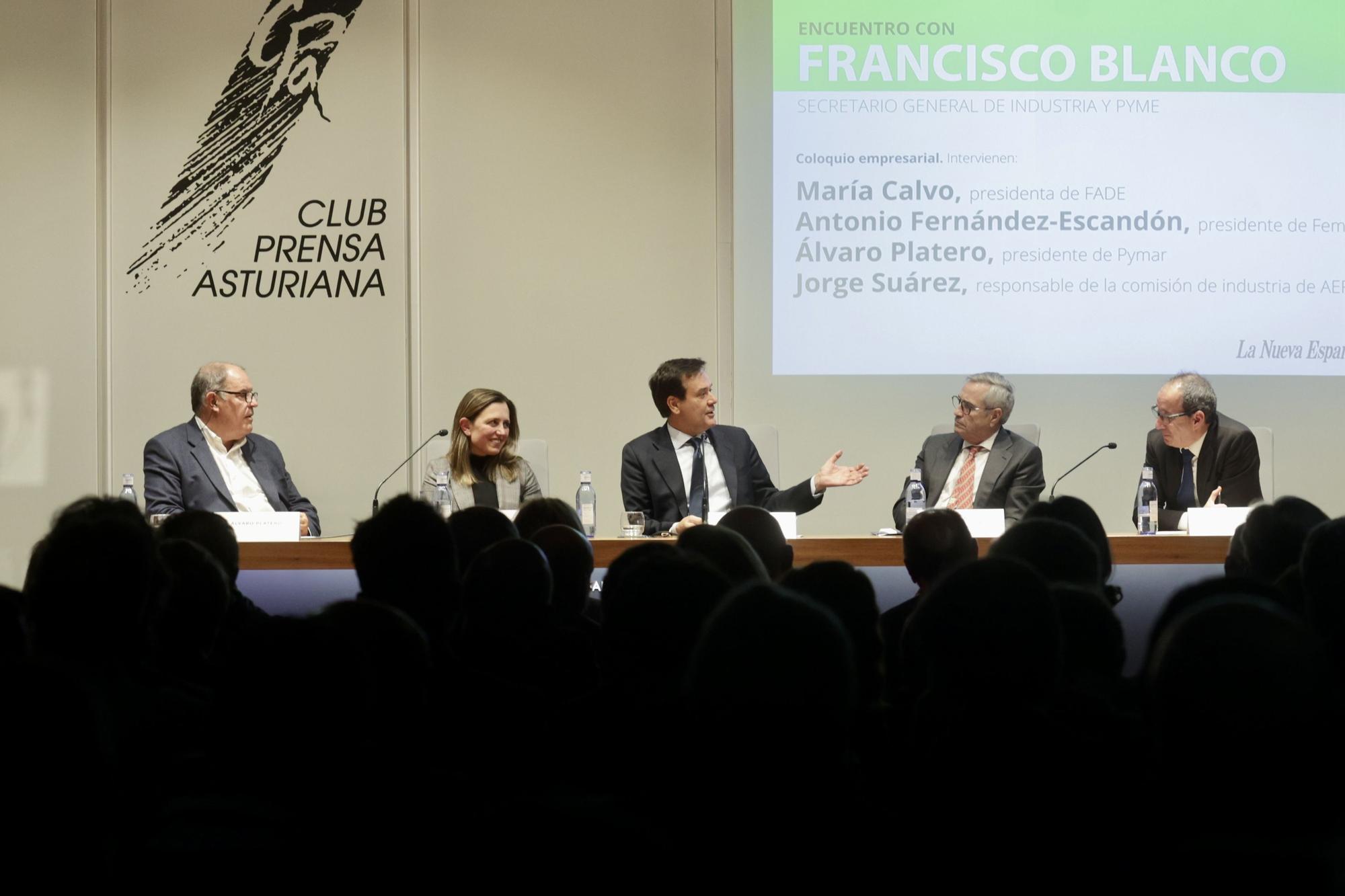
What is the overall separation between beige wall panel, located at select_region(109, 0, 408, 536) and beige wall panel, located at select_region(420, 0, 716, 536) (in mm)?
220

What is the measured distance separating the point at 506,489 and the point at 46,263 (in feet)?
10.8

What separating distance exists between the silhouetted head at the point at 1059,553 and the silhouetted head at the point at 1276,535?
410mm

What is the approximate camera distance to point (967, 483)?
543 centimetres

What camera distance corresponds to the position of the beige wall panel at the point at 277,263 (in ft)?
22.1

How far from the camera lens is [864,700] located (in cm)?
142

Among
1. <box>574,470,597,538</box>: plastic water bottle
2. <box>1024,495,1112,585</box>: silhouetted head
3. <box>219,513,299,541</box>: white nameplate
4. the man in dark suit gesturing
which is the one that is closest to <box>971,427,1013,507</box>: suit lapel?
the man in dark suit gesturing

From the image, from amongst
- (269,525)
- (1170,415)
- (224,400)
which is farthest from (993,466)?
(224,400)

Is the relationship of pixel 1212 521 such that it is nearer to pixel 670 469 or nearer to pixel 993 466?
pixel 993 466

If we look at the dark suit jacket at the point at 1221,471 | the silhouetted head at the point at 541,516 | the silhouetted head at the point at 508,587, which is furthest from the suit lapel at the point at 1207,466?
the silhouetted head at the point at 508,587

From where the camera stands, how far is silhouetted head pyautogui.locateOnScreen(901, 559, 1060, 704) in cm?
114

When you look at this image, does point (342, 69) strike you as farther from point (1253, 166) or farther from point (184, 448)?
point (1253, 166)

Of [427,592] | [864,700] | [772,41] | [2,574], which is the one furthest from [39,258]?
[864,700]

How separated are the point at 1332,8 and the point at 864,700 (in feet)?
20.6

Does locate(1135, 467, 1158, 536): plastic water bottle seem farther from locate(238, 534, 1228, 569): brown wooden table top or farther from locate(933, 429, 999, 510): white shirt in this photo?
locate(933, 429, 999, 510): white shirt
